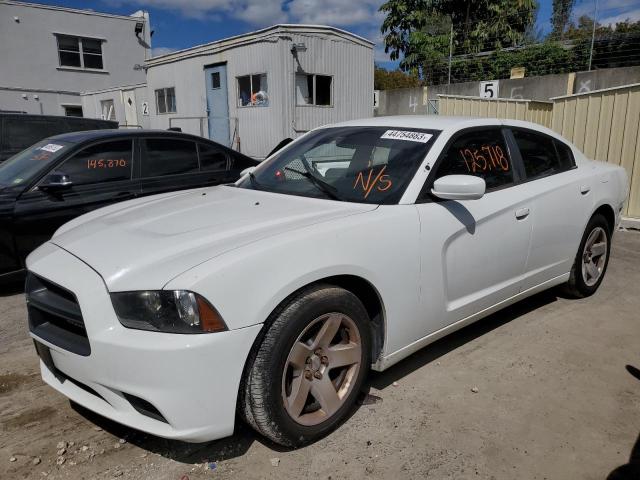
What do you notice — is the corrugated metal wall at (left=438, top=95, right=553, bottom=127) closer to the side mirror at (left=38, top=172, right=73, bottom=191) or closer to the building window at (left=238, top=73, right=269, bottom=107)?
the building window at (left=238, top=73, right=269, bottom=107)

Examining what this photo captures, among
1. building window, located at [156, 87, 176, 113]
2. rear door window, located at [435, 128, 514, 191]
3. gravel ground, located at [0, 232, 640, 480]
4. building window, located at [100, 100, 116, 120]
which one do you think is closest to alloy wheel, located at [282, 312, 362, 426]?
gravel ground, located at [0, 232, 640, 480]

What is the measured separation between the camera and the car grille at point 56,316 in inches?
90.0

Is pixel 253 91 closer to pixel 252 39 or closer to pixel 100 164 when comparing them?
pixel 252 39

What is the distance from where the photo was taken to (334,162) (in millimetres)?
3475

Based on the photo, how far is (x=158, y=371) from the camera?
2074mm

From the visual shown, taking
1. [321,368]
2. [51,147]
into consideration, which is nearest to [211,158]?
[51,147]

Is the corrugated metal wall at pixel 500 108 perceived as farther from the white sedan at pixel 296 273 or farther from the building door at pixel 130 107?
the building door at pixel 130 107

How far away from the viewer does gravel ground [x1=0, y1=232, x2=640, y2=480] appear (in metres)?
2.40

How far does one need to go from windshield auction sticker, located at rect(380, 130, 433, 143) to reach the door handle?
844 mm

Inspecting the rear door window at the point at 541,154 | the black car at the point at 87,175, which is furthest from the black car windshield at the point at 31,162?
the rear door window at the point at 541,154

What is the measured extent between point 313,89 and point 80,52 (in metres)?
16.6

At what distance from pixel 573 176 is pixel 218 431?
11.2 ft

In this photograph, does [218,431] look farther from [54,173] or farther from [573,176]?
[54,173]

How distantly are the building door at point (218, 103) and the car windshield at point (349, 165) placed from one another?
37.6 ft
